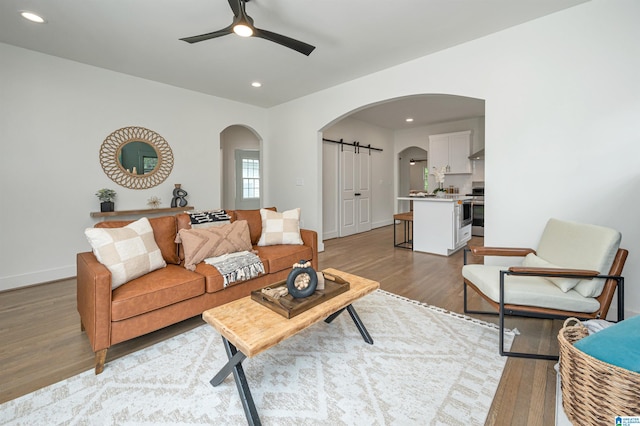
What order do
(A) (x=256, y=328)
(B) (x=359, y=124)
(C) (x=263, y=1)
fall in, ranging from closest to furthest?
(A) (x=256, y=328), (C) (x=263, y=1), (B) (x=359, y=124)

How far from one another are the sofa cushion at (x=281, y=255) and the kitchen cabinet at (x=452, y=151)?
15.5 ft

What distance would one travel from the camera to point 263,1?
2.41 metres

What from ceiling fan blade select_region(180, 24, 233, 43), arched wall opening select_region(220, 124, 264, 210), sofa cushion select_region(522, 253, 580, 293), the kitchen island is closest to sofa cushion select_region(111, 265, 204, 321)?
ceiling fan blade select_region(180, 24, 233, 43)

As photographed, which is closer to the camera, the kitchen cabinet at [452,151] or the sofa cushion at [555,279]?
the sofa cushion at [555,279]

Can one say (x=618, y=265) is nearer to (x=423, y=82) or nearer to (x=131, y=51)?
(x=423, y=82)

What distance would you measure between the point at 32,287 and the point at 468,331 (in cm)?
477

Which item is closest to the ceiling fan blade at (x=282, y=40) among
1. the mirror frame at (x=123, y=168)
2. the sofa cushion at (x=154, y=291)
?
the sofa cushion at (x=154, y=291)

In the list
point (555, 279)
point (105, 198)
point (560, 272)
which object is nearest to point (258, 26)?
point (105, 198)

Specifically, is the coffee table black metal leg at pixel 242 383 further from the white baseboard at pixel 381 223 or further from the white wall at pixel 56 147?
the white baseboard at pixel 381 223

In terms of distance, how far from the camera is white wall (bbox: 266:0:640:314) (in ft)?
7.64

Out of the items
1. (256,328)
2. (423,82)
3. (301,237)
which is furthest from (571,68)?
(256,328)

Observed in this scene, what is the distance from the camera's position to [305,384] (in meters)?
1.64

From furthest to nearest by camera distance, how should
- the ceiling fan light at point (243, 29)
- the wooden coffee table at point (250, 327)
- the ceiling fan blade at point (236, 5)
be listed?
1. the ceiling fan light at point (243, 29)
2. the ceiling fan blade at point (236, 5)
3. the wooden coffee table at point (250, 327)

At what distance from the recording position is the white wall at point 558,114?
233cm
